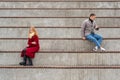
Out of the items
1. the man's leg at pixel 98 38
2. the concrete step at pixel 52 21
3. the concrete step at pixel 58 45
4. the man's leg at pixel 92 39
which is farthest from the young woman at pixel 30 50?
the concrete step at pixel 52 21

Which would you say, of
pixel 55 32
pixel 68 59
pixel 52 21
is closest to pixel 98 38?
pixel 68 59

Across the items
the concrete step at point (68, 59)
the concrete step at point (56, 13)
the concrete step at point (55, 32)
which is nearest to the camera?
the concrete step at point (68, 59)

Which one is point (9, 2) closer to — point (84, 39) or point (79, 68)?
point (84, 39)

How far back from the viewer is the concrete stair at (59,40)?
9547 millimetres

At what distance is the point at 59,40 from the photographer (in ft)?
37.1

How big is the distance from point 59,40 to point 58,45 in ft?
0.46

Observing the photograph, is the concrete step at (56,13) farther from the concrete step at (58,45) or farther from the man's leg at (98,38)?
the man's leg at (98,38)

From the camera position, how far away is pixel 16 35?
39.9 feet

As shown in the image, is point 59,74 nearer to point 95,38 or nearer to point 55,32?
point 95,38

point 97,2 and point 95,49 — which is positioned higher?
point 97,2

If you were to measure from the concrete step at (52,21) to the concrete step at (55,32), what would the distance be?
825mm

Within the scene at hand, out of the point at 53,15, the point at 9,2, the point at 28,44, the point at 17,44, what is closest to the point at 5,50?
the point at 17,44

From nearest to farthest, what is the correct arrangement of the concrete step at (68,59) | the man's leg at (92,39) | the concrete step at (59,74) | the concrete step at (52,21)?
1. the concrete step at (59,74)
2. the concrete step at (68,59)
3. the man's leg at (92,39)
4. the concrete step at (52,21)

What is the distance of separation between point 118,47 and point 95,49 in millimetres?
767
